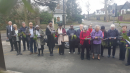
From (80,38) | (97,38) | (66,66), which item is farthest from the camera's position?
(80,38)

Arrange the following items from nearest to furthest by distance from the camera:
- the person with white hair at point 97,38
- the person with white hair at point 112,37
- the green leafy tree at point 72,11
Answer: the person with white hair at point 97,38, the person with white hair at point 112,37, the green leafy tree at point 72,11

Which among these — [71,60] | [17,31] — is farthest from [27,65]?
[17,31]

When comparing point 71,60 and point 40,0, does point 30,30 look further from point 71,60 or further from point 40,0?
point 40,0

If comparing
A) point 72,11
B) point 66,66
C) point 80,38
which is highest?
point 72,11

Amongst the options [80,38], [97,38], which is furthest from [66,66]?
[97,38]

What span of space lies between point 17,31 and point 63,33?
8.66ft

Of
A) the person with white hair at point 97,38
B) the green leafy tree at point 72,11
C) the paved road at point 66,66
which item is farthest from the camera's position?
the green leafy tree at point 72,11

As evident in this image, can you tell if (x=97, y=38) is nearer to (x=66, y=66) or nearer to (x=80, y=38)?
(x=80, y=38)

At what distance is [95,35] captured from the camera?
510cm

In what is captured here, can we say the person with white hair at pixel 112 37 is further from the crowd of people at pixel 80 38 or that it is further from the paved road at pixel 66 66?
the paved road at pixel 66 66

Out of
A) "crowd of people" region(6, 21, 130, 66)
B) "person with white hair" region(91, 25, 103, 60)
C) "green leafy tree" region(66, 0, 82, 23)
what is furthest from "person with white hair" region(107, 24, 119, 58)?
"green leafy tree" region(66, 0, 82, 23)

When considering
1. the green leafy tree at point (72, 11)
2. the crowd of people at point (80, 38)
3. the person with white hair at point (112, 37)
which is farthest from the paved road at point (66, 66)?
the green leafy tree at point (72, 11)

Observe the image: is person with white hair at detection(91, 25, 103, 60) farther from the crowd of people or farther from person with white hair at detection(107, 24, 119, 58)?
person with white hair at detection(107, 24, 119, 58)

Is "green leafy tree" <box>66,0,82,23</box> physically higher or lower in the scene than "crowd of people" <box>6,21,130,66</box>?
higher
